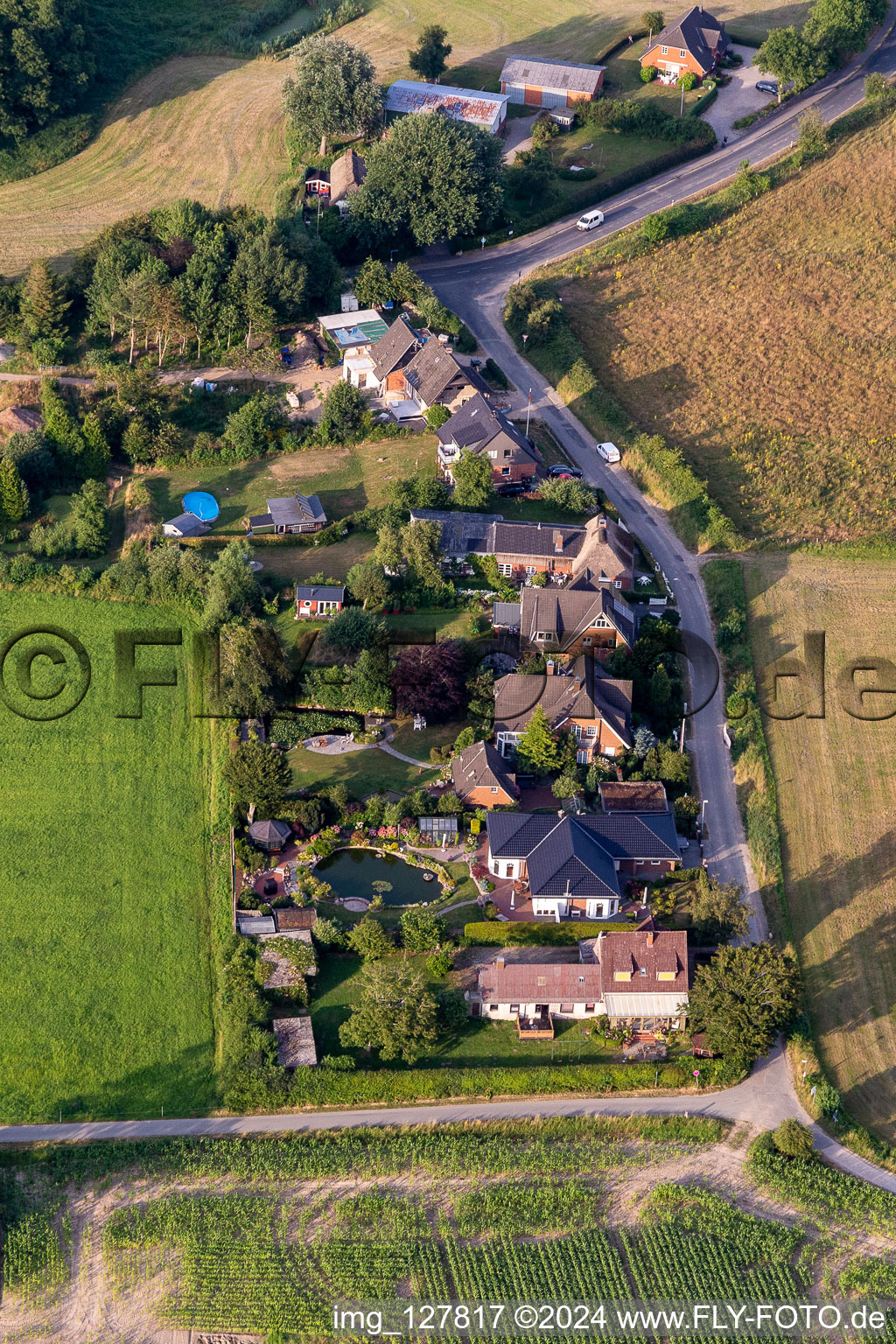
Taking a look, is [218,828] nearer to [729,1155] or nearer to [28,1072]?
[28,1072]

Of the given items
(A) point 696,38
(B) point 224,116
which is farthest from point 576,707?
(A) point 696,38

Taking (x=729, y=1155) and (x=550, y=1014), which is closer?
(x=729, y=1155)

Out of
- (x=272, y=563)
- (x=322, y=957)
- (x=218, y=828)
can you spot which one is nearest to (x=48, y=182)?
(x=272, y=563)

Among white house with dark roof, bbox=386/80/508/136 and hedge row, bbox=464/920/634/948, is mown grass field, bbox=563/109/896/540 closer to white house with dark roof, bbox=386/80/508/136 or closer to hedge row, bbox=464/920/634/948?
white house with dark roof, bbox=386/80/508/136

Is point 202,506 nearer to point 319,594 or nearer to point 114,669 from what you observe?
point 319,594

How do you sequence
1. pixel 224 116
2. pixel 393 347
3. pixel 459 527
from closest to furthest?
pixel 459 527 → pixel 393 347 → pixel 224 116
